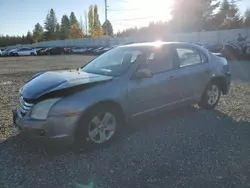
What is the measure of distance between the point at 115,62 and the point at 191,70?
163 cm

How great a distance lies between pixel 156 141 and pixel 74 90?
5.38ft

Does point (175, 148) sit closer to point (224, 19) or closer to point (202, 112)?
point (202, 112)

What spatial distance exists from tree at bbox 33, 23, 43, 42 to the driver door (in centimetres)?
8864

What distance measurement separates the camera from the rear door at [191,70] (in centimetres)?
502

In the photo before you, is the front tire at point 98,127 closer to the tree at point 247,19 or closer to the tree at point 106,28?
the tree at point 247,19

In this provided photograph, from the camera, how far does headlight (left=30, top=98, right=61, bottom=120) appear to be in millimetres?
3391

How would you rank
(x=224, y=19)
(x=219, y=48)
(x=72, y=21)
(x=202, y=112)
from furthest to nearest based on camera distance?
1. (x=72, y=21)
2. (x=224, y=19)
3. (x=219, y=48)
4. (x=202, y=112)

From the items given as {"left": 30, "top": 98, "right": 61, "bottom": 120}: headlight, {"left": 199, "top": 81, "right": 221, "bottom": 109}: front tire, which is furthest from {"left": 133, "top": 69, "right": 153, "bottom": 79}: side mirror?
{"left": 199, "top": 81, "right": 221, "bottom": 109}: front tire

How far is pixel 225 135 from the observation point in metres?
4.43

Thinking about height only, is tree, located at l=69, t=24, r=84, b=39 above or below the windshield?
above

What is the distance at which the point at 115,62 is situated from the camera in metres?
4.73

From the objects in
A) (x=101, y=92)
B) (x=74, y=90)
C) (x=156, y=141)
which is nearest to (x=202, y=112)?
(x=156, y=141)

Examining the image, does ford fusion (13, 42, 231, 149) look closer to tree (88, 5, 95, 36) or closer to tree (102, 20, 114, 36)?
tree (102, 20, 114, 36)

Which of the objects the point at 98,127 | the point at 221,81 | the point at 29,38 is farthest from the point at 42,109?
the point at 29,38
